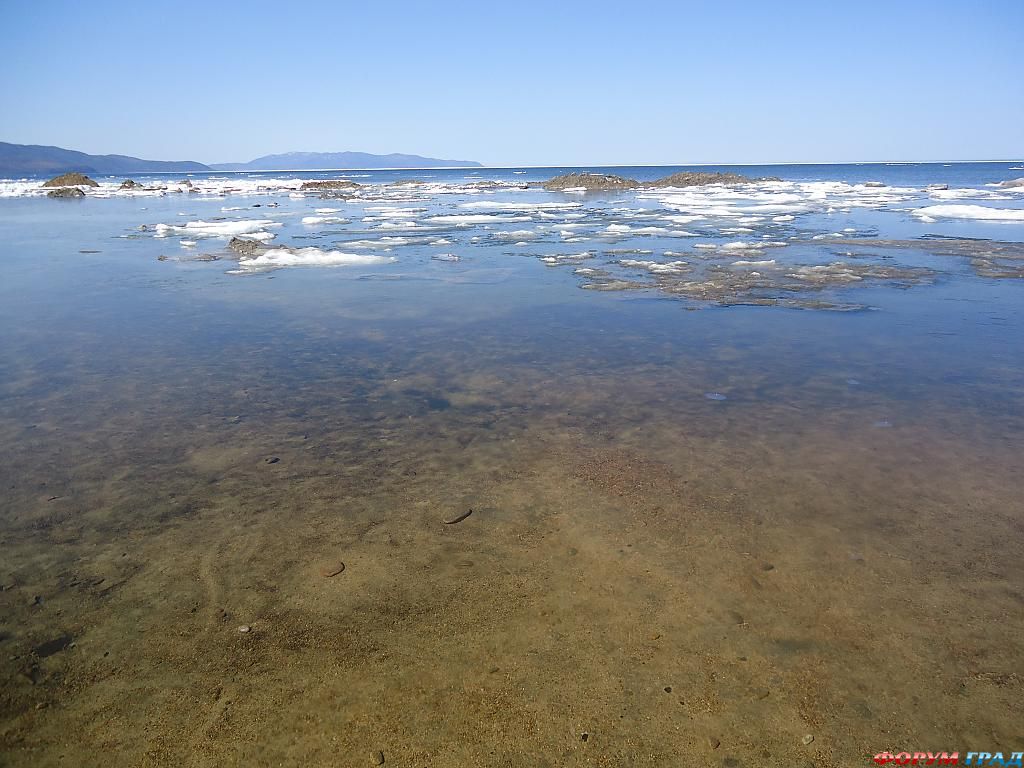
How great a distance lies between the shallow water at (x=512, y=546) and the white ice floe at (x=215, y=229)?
536 inches

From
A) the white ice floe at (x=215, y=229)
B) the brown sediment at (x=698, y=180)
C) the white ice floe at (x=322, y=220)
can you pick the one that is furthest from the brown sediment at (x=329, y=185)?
the white ice floe at (x=215, y=229)

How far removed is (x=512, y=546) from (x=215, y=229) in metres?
22.6

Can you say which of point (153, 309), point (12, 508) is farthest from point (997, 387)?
point (153, 309)

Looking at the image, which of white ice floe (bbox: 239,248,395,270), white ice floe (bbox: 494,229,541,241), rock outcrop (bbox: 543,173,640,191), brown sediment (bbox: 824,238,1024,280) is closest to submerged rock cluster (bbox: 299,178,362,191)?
rock outcrop (bbox: 543,173,640,191)

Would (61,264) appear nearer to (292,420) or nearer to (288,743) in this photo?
(292,420)

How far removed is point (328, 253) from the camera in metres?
15.9

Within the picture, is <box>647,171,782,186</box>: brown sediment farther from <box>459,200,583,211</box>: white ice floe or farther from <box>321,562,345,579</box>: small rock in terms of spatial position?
<box>321,562,345,579</box>: small rock

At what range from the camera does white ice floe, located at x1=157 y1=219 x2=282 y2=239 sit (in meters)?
20.9

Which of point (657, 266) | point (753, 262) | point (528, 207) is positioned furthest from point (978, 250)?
point (528, 207)

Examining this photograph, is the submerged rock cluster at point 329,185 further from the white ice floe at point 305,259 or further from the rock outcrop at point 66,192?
the white ice floe at point 305,259

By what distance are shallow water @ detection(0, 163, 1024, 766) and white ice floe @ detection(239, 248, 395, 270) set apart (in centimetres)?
653

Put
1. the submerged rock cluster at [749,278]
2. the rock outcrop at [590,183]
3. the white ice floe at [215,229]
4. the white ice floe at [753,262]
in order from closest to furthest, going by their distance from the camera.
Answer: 1. the submerged rock cluster at [749,278]
2. the white ice floe at [753,262]
3. the white ice floe at [215,229]
4. the rock outcrop at [590,183]

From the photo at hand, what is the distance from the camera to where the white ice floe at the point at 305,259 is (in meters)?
14.8

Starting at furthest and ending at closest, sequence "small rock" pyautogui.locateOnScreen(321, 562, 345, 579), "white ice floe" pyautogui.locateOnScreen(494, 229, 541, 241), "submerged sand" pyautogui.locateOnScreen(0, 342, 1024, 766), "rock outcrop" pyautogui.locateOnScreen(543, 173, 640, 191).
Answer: "rock outcrop" pyautogui.locateOnScreen(543, 173, 640, 191) < "white ice floe" pyautogui.locateOnScreen(494, 229, 541, 241) < "small rock" pyautogui.locateOnScreen(321, 562, 345, 579) < "submerged sand" pyautogui.locateOnScreen(0, 342, 1024, 766)
